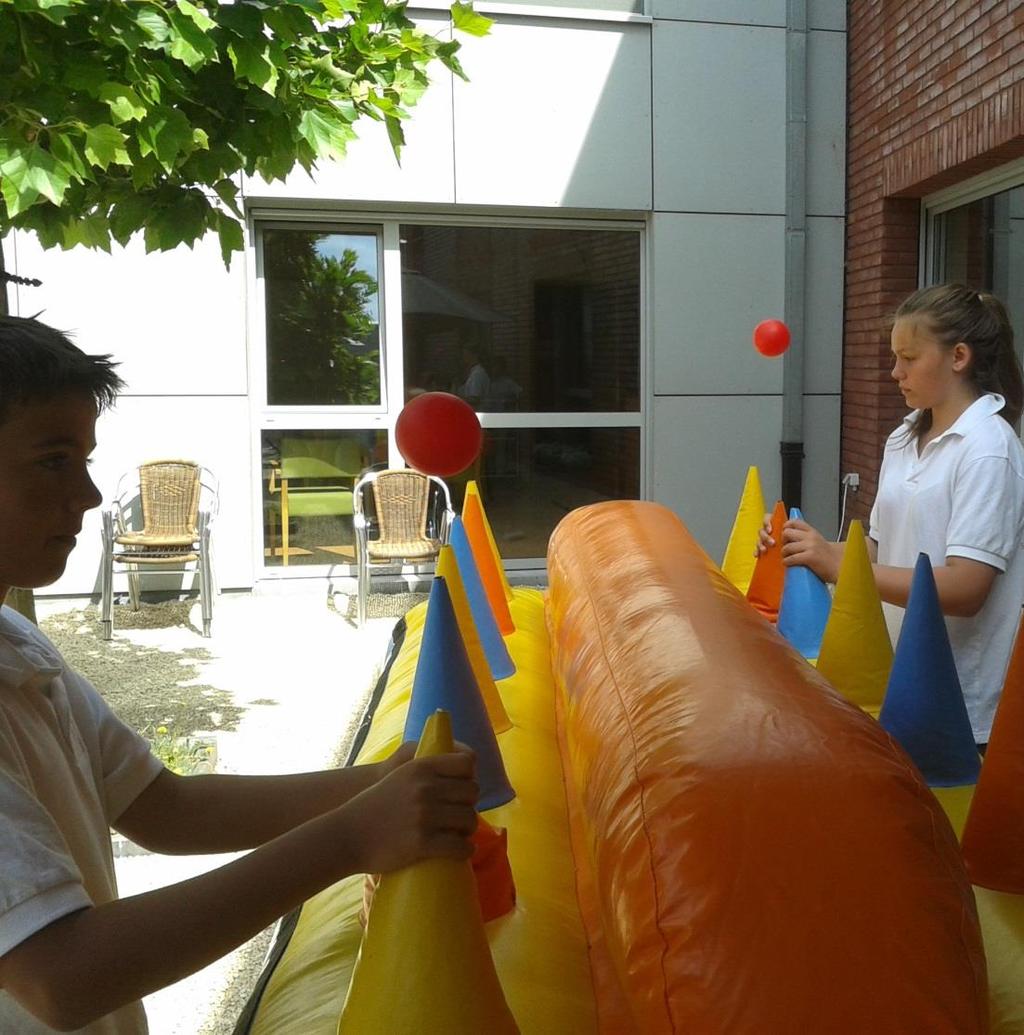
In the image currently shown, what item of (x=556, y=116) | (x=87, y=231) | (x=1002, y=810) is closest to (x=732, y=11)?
(x=556, y=116)

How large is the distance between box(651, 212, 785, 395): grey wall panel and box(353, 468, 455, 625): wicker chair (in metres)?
2.07

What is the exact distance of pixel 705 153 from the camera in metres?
9.23

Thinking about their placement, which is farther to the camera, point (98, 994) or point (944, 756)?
point (944, 756)

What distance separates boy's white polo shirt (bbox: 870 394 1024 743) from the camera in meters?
2.61

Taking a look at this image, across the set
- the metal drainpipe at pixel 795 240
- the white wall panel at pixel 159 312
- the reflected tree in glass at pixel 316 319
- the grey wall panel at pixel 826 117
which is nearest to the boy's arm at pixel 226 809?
the white wall panel at pixel 159 312

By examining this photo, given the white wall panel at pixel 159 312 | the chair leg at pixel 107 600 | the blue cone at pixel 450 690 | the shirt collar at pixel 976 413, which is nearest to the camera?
the blue cone at pixel 450 690

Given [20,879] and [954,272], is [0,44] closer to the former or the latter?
[20,879]

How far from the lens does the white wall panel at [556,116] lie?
29.2ft

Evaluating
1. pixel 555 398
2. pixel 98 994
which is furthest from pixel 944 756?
pixel 555 398

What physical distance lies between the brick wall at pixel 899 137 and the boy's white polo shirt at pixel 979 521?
4.44 meters

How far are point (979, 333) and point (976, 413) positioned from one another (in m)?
0.22

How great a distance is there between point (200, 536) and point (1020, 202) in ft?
18.7

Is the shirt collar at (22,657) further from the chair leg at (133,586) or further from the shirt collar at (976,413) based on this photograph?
the chair leg at (133,586)

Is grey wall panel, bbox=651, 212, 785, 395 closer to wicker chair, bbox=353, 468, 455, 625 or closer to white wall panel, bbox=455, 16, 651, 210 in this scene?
white wall panel, bbox=455, 16, 651, 210
